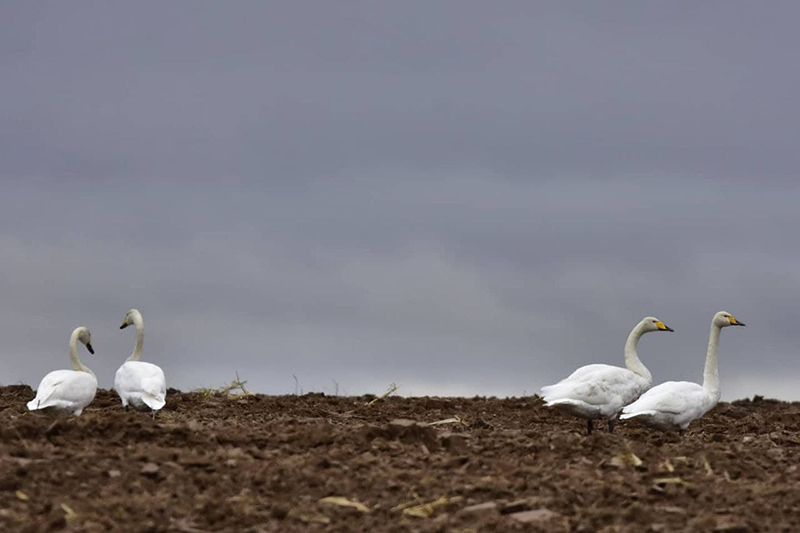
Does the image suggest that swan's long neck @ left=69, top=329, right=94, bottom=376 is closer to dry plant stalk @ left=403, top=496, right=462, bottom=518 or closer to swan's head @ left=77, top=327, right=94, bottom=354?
swan's head @ left=77, top=327, right=94, bottom=354

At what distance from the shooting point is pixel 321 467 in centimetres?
1058

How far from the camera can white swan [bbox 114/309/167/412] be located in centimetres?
1638

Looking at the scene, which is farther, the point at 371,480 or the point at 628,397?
the point at 628,397

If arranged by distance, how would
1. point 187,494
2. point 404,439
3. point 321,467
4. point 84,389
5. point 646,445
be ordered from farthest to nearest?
point 84,389 → point 646,445 → point 404,439 → point 321,467 → point 187,494

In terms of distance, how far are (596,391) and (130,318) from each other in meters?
8.49

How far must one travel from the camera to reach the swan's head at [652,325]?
60.6ft

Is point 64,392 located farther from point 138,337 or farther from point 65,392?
point 138,337

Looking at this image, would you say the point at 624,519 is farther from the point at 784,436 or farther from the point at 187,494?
the point at 784,436

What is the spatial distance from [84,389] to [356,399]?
17.2 ft

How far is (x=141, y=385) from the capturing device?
1655 centimetres

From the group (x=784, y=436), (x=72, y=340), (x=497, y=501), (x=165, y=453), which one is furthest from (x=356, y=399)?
(x=497, y=501)

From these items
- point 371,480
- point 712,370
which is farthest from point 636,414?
point 371,480

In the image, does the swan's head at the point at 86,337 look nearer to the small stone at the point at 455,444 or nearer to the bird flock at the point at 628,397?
the bird flock at the point at 628,397

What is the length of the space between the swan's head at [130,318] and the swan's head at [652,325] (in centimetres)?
815
